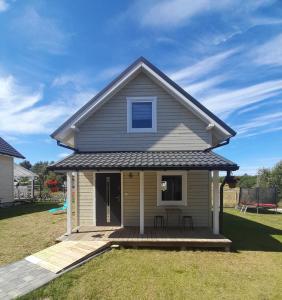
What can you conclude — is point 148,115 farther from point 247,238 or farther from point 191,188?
point 247,238

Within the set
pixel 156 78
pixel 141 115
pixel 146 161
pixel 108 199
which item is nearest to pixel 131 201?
pixel 108 199

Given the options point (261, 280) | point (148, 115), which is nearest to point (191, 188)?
point (148, 115)

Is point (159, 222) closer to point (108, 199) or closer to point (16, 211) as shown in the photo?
point (108, 199)

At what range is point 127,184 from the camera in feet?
33.7

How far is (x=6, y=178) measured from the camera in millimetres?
19328

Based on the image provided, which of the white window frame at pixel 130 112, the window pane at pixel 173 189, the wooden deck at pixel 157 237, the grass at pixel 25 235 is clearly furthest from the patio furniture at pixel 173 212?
the grass at pixel 25 235

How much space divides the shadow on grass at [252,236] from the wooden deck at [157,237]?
0.86m

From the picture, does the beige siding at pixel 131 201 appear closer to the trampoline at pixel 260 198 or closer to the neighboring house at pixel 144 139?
the neighboring house at pixel 144 139

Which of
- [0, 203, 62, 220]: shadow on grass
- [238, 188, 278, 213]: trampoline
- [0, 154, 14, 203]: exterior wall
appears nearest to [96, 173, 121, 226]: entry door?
[0, 203, 62, 220]: shadow on grass

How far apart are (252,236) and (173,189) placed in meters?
3.44

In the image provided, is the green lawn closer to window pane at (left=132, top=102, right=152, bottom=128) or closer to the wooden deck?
the wooden deck

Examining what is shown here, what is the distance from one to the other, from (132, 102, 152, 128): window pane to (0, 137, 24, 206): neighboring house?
12.2m

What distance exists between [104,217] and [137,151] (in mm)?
2895

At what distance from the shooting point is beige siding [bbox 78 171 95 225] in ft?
34.3
